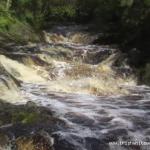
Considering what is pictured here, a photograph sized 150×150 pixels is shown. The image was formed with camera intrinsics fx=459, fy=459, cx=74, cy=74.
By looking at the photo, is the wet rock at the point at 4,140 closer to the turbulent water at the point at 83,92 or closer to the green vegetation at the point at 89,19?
the turbulent water at the point at 83,92

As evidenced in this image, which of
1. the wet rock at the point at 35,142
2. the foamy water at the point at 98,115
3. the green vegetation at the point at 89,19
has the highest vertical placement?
the green vegetation at the point at 89,19

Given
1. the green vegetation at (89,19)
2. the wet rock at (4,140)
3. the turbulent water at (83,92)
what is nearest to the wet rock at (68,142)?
the turbulent water at (83,92)

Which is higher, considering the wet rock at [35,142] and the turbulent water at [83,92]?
the turbulent water at [83,92]

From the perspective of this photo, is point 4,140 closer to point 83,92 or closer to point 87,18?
point 83,92

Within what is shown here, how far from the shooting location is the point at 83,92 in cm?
1644

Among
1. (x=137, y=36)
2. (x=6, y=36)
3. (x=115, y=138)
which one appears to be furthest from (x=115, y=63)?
(x=115, y=138)

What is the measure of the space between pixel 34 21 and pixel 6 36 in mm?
5340

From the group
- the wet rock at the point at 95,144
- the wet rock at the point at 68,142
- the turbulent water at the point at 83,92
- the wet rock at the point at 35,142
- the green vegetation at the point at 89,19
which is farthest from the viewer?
the green vegetation at the point at 89,19

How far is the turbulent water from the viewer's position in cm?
1085

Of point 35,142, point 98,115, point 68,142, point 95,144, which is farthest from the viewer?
point 98,115

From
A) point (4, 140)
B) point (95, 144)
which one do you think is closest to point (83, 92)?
point (95, 144)

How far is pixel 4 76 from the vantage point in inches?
611

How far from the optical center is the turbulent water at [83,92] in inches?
427

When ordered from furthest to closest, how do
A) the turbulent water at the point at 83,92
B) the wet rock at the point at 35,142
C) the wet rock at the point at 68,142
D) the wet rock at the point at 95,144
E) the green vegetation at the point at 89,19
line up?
the green vegetation at the point at 89,19 → the turbulent water at the point at 83,92 → the wet rock at the point at 95,144 → the wet rock at the point at 68,142 → the wet rock at the point at 35,142
